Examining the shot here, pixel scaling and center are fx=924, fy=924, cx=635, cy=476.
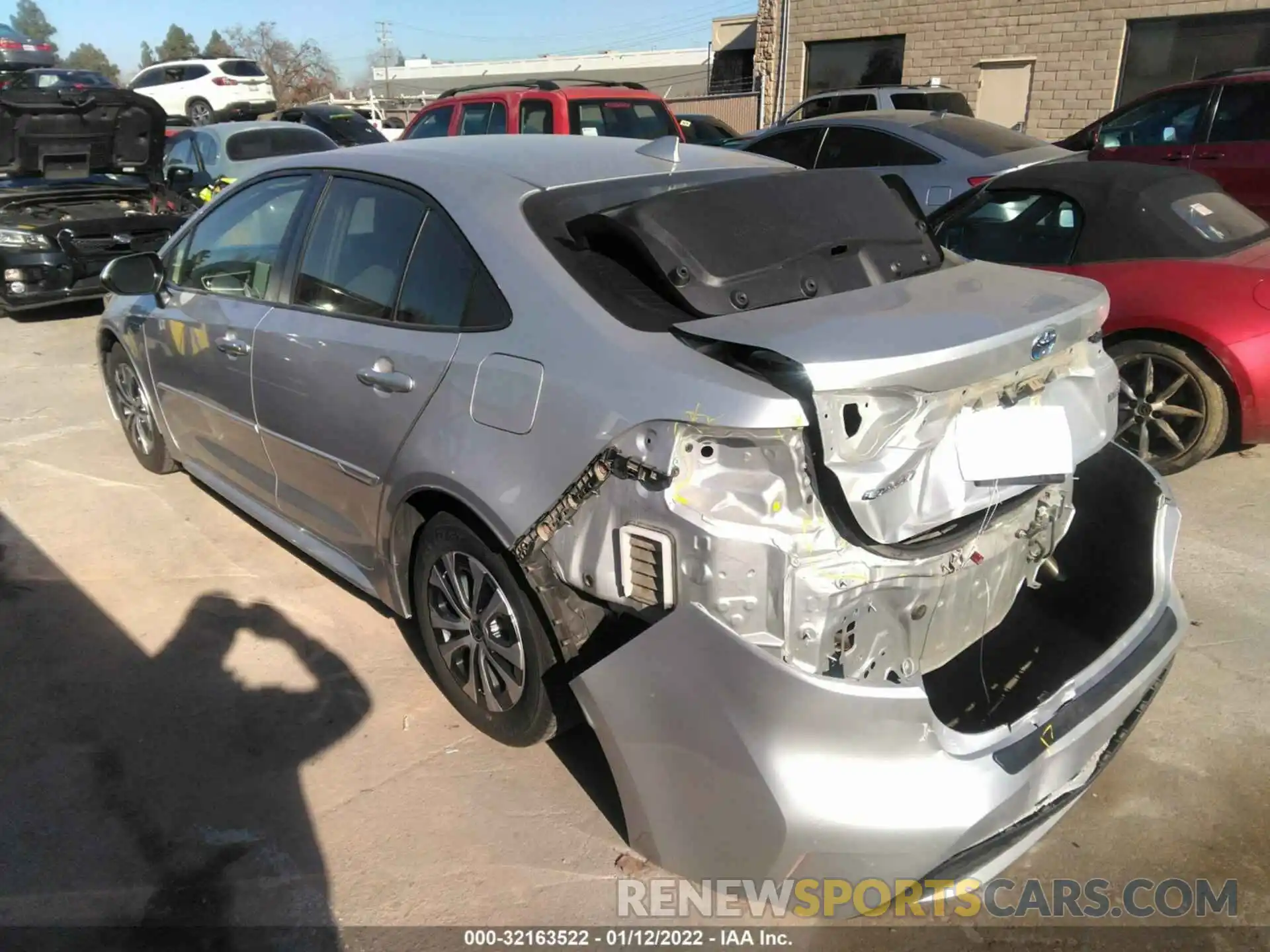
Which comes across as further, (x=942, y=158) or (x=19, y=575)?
(x=942, y=158)

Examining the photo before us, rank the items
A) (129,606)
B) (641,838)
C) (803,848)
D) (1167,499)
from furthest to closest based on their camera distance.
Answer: (129,606), (1167,499), (641,838), (803,848)

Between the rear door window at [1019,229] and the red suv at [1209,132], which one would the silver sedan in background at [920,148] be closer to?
the red suv at [1209,132]

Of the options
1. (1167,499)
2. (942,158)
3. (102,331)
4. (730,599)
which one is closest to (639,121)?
(942,158)

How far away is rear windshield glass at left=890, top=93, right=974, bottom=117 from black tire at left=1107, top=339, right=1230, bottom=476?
347 inches

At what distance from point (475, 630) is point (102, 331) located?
3477 millimetres

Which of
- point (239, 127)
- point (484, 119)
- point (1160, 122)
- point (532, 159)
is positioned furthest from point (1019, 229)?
point (239, 127)

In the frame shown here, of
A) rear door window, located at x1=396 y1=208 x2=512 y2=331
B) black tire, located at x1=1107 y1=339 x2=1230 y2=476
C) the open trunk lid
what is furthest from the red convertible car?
rear door window, located at x1=396 y1=208 x2=512 y2=331

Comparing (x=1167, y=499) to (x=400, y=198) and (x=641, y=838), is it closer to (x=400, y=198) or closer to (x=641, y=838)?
(x=641, y=838)

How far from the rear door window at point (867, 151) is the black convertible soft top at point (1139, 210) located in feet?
9.50

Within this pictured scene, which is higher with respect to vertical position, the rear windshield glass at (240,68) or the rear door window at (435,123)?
the rear windshield glass at (240,68)

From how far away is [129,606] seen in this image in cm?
380

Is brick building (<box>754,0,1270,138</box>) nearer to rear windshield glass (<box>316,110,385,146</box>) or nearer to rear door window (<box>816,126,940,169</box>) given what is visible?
rear windshield glass (<box>316,110,385,146</box>)

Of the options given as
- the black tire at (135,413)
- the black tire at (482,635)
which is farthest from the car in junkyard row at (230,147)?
the black tire at (482,635)

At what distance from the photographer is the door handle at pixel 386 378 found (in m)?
2.72
